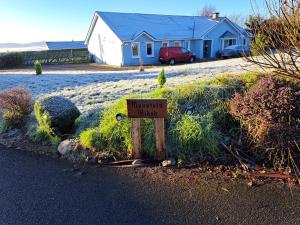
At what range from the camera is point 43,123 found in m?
5.34

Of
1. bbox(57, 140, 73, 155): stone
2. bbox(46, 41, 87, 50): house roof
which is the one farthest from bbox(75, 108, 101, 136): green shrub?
bbox(46, 41, 87, 50): house roof

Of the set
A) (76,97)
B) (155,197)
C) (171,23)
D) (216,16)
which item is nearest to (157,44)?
(171,23)

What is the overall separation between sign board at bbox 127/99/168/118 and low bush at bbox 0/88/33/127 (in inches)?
133

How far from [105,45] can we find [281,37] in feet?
84.3

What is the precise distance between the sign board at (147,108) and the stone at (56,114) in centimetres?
178

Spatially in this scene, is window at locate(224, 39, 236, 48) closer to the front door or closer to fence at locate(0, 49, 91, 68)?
the front door

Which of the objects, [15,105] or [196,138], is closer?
[196,138]

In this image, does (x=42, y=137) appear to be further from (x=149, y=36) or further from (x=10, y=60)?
(x=10, y=60)

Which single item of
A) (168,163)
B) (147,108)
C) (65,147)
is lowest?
(168,163)

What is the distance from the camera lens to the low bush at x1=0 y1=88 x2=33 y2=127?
614 centimetres

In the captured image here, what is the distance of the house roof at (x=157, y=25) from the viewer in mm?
26750

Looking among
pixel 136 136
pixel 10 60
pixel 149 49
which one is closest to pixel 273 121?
pixel 136 136

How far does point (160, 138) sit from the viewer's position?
4.27m

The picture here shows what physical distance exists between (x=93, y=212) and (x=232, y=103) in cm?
277
